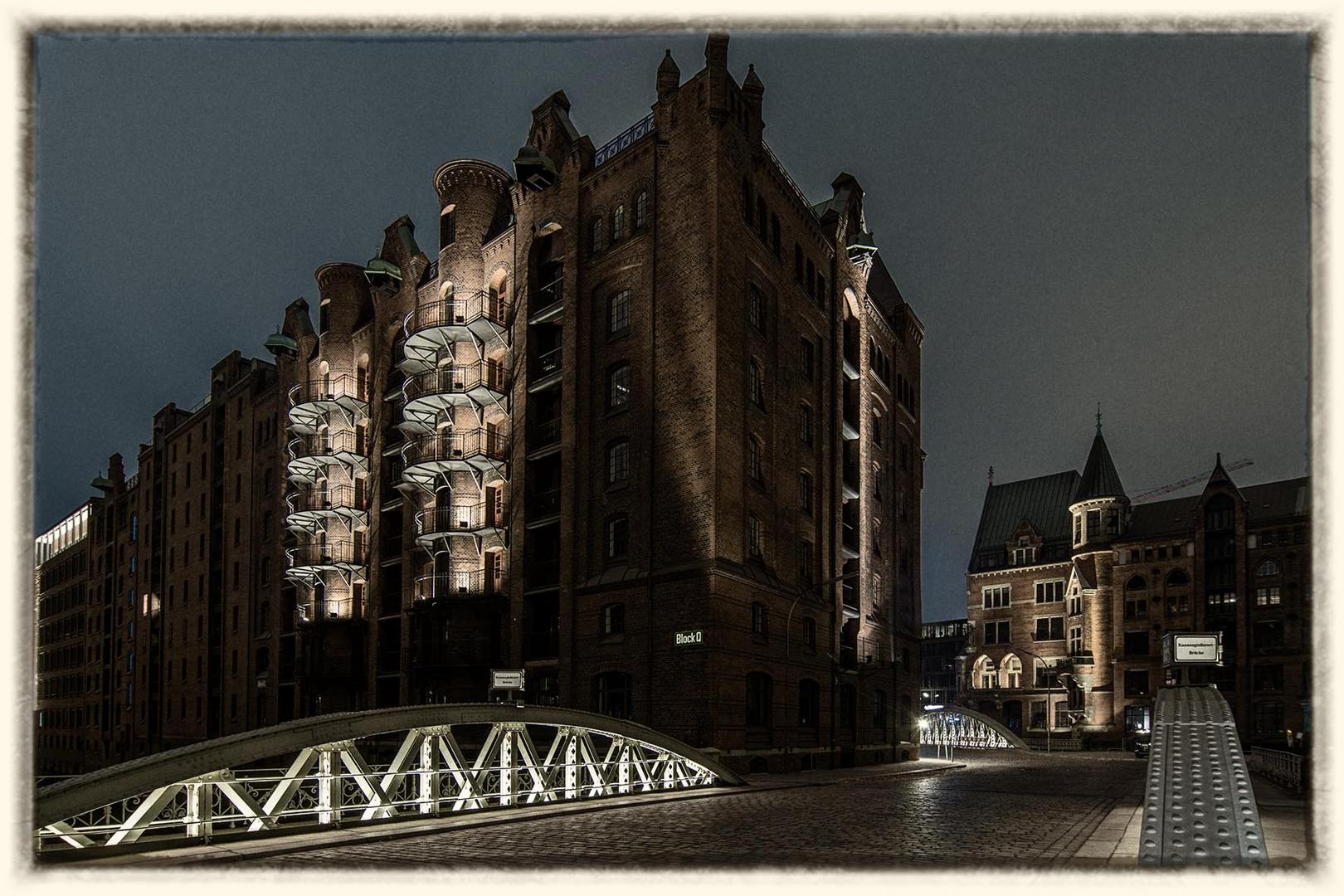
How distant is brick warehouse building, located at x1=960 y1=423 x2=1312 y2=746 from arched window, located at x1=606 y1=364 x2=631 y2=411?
39861mm

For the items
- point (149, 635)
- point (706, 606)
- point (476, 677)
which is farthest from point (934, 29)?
point (149, 635)

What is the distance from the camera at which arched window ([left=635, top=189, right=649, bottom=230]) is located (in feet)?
120

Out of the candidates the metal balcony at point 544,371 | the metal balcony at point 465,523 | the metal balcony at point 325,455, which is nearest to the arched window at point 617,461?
the metal balcony at point 544,371

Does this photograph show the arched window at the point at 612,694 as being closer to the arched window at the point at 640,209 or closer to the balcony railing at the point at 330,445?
the arched window at the point at 640,209

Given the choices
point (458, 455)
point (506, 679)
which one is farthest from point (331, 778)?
point (458, 455)

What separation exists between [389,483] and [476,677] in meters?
12.7

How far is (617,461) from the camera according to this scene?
36.3m

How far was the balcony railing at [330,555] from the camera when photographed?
49.5 metres

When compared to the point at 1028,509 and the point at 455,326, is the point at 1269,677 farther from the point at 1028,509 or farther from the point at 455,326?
the point at 455,326

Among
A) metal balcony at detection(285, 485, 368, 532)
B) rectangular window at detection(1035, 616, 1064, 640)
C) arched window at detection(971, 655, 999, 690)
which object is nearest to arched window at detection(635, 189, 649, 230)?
metal balcony at detection(285, 485, 368, 532)

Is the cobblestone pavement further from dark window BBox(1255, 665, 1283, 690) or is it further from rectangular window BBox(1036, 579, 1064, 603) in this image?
rectangular window BBox(1036, 579, 1064, 603)

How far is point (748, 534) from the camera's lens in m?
35.5

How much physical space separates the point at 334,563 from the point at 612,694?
808 inches

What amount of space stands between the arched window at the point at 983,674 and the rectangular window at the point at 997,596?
4.75m
